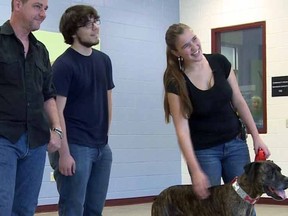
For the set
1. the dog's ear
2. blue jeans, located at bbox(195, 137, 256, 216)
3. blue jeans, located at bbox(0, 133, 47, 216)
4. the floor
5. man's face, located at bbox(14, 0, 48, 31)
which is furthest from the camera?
the floor

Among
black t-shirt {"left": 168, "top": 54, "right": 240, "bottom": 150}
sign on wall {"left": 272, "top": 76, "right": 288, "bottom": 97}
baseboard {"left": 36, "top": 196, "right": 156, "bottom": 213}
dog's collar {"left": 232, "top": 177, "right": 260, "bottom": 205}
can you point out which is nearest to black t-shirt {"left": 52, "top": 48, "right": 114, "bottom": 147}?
black t-shirt {"left": 168, "top": 54, "right": 240, "bottom": 150}

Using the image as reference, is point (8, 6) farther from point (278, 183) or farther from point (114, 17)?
point (278, 183)

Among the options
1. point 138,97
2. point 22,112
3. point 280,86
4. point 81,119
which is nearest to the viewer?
point 22,112

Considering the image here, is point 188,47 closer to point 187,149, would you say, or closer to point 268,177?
point 187,149

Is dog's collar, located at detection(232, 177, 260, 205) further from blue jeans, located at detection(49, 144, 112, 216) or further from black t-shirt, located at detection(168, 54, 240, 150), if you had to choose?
blue jeans, located at detection(49, 144, 112, 216)

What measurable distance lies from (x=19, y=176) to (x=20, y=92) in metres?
0.40

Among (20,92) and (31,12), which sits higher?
(31,12)

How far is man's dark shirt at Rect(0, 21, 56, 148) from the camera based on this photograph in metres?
2.38

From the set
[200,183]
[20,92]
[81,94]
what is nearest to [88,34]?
[81,94]

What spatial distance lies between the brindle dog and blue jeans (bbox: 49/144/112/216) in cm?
36

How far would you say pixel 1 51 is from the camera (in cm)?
239

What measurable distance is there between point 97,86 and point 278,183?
1.13 metres

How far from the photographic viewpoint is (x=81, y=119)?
292 cm

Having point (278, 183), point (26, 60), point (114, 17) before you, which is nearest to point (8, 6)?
point (114, 17)
